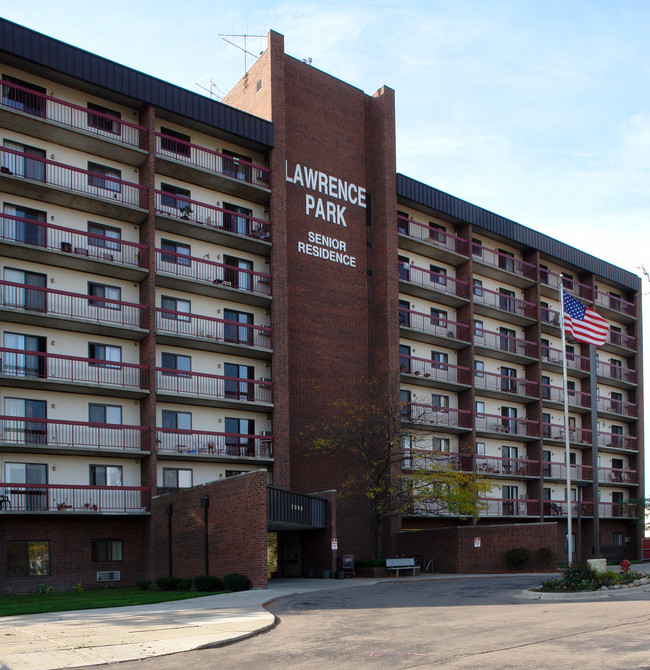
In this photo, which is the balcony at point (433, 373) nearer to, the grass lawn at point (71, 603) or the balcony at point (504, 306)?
the balcony at point (504, 306)

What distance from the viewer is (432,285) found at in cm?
5503

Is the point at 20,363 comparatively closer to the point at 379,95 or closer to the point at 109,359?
the point at 109,359

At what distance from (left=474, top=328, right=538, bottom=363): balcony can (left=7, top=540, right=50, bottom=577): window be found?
30680 mm

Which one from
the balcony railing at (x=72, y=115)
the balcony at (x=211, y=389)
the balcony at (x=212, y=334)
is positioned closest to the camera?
the balcony railing at (x=72, y=115)

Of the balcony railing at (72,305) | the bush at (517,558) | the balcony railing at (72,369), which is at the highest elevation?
the balcony railing at (72,305)

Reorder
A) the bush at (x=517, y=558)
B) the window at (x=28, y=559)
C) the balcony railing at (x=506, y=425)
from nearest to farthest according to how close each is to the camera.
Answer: the window at (x=28, y=559) < the bush at (x=517, y=558) < the balcony railing at (x=506, y=425)

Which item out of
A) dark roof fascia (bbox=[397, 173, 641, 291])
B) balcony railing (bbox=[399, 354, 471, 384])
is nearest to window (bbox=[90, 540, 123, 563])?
balcony railing (bbox=[399, 354, 471, 384])

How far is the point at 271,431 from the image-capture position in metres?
43.9

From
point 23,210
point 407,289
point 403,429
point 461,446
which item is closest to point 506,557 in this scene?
point 403,429

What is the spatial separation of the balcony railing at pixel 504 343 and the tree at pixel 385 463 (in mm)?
10933

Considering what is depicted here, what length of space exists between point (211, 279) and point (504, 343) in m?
25.0

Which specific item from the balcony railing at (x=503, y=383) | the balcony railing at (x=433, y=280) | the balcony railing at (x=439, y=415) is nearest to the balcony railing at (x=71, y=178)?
the balcony railing at (x=433, y=280)

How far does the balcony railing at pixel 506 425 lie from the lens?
55188mm

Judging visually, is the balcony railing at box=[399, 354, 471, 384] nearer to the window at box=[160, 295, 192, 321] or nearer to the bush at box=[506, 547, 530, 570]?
the bush at box=[506, 547, 530, 570]
